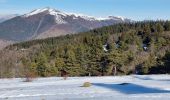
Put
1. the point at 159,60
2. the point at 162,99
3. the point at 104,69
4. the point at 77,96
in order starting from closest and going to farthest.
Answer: the point at 162,99 → the point at 77,96 → the point at 159,60 → the point at 104,69

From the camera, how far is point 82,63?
84.6m

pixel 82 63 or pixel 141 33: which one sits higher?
pixel 141 33

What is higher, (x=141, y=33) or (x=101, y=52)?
(x=141, y=33)

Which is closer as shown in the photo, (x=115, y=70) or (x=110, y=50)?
(x=115, y=70)

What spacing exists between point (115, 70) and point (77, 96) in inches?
2377

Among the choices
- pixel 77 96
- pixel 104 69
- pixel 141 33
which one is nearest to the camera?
pixel 77 96

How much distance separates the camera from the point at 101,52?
8638 cm

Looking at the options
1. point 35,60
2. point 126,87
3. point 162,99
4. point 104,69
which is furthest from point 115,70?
point 162,99

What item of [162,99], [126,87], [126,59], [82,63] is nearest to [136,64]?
[126,59]

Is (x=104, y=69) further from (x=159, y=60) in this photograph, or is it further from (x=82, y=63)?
(x=159, y=60)

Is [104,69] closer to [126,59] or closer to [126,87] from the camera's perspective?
A: [126,59]

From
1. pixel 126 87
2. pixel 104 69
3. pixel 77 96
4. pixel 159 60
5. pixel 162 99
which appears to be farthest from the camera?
pixel 104 69

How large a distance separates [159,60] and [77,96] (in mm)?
58622

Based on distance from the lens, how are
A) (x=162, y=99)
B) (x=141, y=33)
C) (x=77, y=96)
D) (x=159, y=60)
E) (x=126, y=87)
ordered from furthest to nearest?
(x=141, y=33)
(x=159, y=60)
(x=126, y=87)
(x=77, y=96)
(x=162, y=99)
